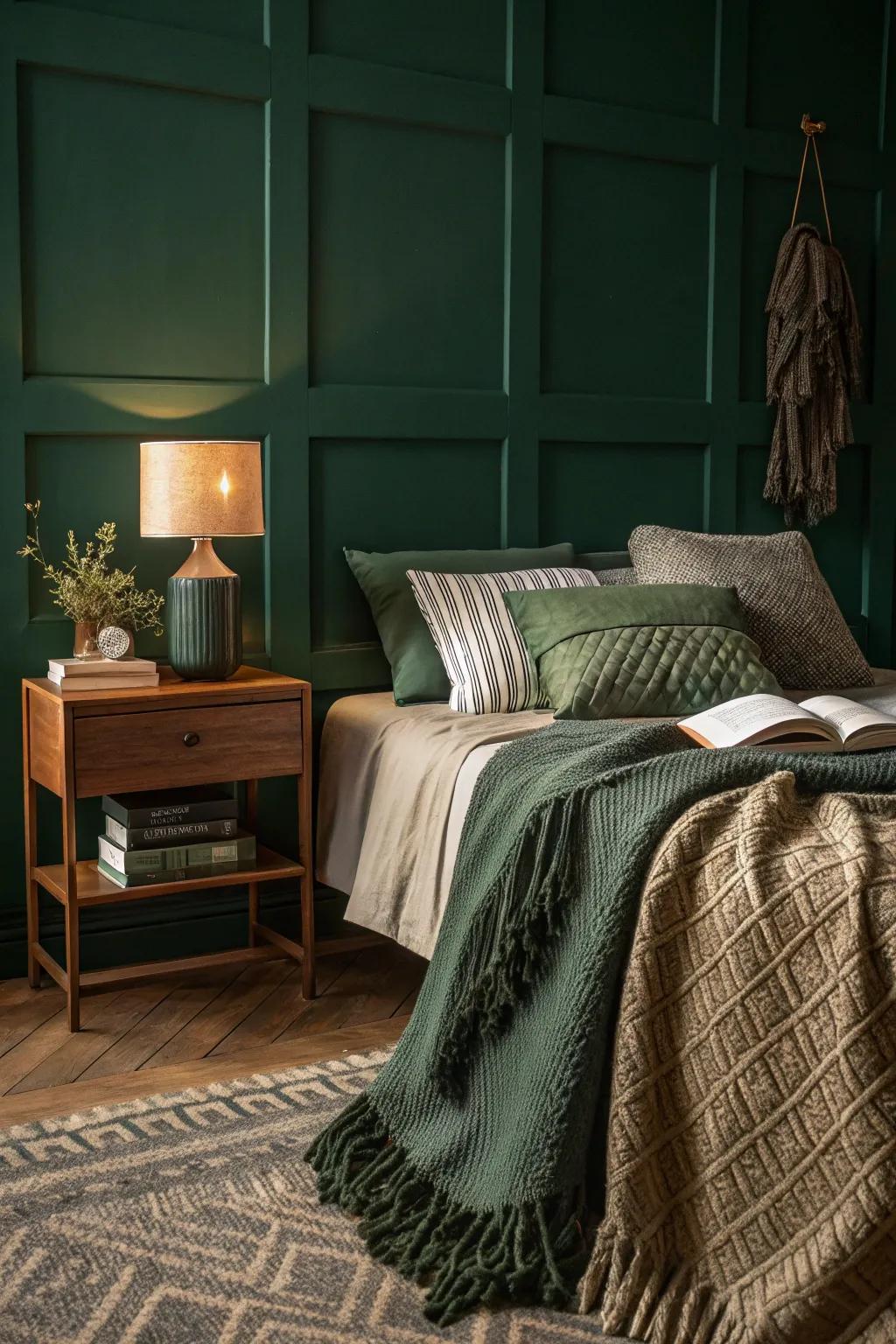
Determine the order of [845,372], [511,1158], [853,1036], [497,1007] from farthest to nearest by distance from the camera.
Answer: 1. [845,372]
2. [497,1007]
3. [511,1158]
4. [853,1036]

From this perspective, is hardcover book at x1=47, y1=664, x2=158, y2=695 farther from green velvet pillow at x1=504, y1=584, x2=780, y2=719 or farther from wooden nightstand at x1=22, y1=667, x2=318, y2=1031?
green velvet pillow at x1=504, y1=584, x2=780, y2=719

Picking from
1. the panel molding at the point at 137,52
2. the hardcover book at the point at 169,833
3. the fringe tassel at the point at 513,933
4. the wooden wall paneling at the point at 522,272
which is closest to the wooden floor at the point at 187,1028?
the hardcover book at the point at 169,833

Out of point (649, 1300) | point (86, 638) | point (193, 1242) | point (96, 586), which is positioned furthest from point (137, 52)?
point (649, 1300)

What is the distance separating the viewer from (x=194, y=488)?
2947 mm

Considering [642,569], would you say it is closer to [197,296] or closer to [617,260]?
[617,260]

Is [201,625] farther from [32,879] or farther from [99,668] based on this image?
[32,879]

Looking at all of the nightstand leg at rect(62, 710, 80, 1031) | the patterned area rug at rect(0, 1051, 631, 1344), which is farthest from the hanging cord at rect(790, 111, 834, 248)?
the patterned area rug at rect(0, 1051, 631, 1344)

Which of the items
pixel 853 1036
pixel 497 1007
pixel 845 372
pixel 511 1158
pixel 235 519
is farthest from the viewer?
pixel 845 372

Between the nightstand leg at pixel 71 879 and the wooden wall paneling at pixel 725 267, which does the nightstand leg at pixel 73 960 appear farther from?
the wooden wall paneling at pixel 725 267

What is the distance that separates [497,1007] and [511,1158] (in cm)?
23

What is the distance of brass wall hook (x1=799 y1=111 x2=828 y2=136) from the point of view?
4.08 metres

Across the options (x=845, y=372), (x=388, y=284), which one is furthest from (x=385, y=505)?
(x=845, y=372)

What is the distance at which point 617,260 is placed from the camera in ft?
12.7

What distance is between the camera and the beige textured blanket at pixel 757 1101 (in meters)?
1.70
